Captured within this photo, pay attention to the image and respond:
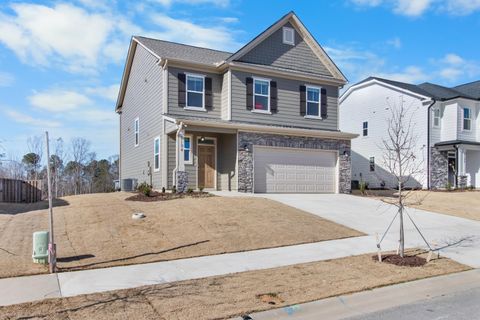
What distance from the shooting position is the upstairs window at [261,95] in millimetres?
20109

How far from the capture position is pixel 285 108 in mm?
20828

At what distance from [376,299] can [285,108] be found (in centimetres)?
1518

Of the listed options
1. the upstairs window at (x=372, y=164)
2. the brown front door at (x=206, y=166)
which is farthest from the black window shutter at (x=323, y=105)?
the upstairs window at (x=372, y=164)

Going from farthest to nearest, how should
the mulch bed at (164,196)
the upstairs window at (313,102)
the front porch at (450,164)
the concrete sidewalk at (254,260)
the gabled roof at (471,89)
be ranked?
the gabled roof at (471,89), the front porch at (450,164), the upstairs window at (313,102), the mulch bed at (164,196), the concrete sidewalk at (254,260)

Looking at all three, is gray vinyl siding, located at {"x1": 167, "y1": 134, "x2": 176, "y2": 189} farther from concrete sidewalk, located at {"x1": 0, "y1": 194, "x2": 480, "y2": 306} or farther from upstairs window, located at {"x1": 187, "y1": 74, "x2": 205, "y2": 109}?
concrete sidewalk, located at {"x1": 0, "y1": 194, "x2": 480, "y2": 306}

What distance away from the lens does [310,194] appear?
19531 mm

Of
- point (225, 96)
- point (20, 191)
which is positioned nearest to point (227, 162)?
point (225, 96)

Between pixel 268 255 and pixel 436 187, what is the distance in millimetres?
20734

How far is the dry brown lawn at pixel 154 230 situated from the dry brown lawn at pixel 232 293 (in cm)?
192

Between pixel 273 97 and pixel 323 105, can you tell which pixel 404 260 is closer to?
pixel 273 97

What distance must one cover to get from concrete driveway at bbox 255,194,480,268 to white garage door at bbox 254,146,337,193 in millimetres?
1769

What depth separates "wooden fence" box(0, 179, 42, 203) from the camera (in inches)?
722

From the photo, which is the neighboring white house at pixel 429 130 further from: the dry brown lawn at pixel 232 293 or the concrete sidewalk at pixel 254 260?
the dry brown lawn at pixel 232 293

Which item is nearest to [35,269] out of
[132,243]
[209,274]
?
[132,243]
